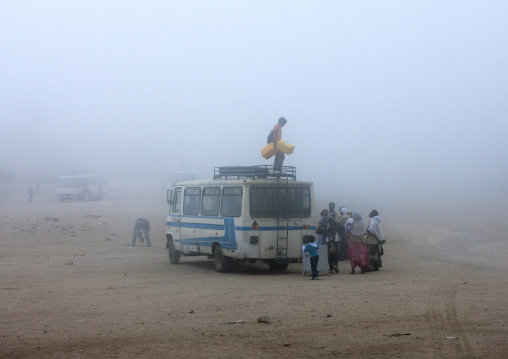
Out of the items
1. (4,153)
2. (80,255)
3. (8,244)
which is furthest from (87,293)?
(4,153)

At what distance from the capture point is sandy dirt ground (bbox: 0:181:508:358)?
8844 millimetres

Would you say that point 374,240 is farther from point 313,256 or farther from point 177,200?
A: point 177,200

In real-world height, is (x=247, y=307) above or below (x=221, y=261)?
below

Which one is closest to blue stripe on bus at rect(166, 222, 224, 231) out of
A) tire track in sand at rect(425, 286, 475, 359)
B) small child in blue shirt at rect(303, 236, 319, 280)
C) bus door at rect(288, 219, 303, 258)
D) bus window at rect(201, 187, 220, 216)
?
bus window at rect(201, 187, 220, 216)

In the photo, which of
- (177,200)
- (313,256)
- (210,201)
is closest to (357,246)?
(313,256)

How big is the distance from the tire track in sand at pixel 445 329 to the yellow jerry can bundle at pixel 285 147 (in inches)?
306

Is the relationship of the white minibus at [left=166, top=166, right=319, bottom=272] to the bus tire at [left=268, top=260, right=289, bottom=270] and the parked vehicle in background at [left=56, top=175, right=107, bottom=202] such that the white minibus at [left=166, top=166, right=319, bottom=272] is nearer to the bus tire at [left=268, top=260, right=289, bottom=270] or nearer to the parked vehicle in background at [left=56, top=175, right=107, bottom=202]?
the bus tire at [left=268, top=260, right=289, bottom=270]

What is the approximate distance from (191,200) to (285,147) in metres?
3.00

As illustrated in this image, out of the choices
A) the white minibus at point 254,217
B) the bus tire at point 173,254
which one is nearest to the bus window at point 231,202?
the white minibus at point 254,217

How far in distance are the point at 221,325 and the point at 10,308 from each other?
14.0 ft

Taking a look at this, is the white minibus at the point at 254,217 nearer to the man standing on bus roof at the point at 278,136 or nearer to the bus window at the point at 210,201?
the bus window at the point at 210,201

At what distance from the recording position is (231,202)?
1806 centimetres

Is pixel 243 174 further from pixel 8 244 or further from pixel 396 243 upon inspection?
pixel 8 244

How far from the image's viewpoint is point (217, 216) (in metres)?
18.5
